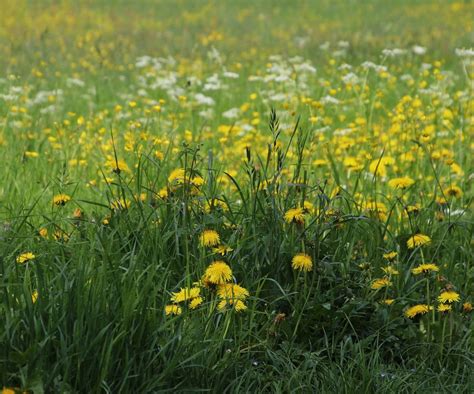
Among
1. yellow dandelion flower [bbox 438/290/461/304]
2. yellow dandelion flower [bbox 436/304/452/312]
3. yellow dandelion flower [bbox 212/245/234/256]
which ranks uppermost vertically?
yellow dandelion flower [bbox 212/245/234/256]

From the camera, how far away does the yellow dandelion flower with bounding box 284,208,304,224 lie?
3303 millimetres

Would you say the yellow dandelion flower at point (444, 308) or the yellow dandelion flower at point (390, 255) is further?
the yellow dandelion flower at point (390, 255)

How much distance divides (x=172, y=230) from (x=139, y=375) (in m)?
0.90

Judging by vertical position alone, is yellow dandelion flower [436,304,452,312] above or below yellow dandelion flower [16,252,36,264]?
below

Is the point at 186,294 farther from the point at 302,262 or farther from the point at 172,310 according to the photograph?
the point at 302,262

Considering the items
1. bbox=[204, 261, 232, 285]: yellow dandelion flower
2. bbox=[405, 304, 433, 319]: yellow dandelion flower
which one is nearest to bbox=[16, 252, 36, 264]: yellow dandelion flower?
bbox=[204, 261, 232, 285]: yellow dandelion flower

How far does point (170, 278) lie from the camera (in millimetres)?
3350

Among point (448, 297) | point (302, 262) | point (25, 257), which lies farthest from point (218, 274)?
point (448, 297)

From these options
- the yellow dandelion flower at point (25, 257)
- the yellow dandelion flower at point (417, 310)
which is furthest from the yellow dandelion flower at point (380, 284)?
the yellow dandelion flower at point (25, 257)

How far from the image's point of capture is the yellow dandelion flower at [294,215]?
3.30 m

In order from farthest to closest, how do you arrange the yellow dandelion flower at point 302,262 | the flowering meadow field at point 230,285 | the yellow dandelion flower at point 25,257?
1. the yellow dandelion flower at point 302,262
2. the yellow dandelion flower at point 25,257
3. the flowering meadow field at point 230,285

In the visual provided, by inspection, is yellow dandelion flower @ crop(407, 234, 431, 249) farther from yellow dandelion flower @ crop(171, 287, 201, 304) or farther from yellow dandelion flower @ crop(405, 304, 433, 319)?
yellow dandelion flower @ crop(171, 287, 201, 304)

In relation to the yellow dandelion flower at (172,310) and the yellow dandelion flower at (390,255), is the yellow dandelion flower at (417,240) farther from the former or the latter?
the yellow dandelion flower at (172,310)

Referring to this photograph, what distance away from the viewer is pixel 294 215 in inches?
130
